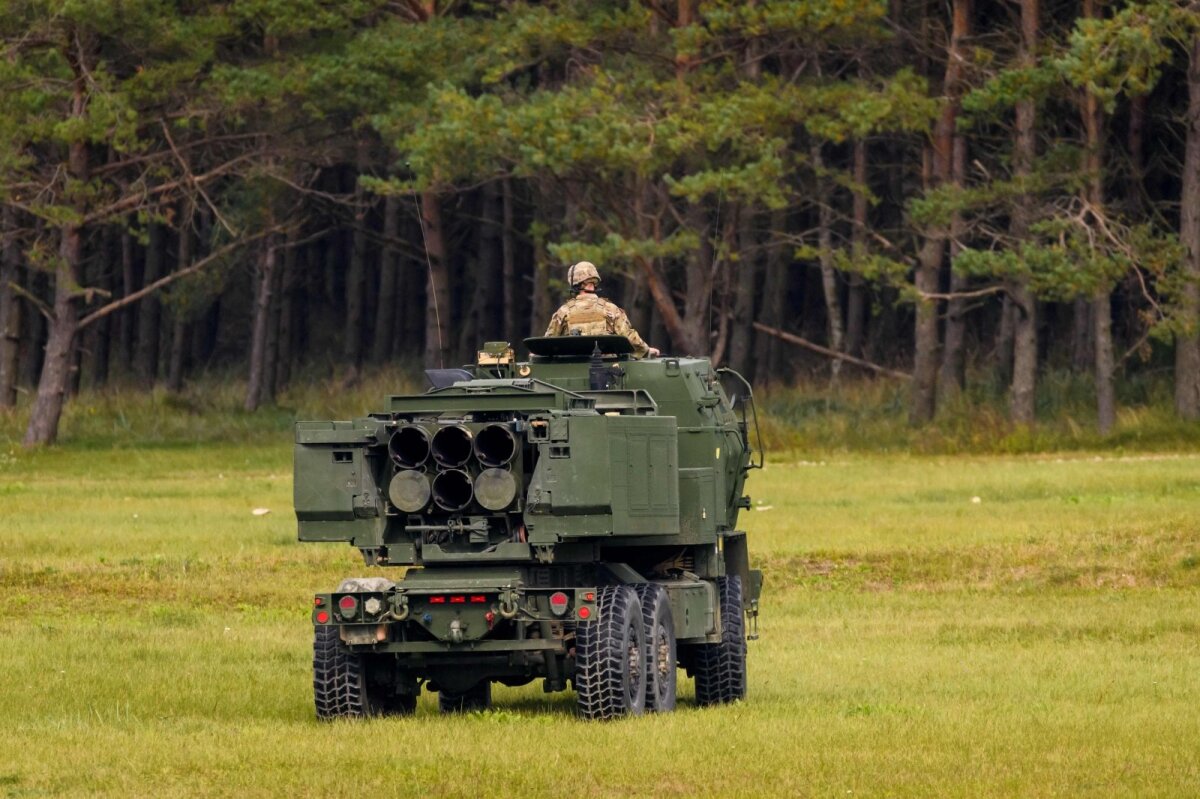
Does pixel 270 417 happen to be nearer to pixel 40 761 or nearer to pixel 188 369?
pixel 188 369

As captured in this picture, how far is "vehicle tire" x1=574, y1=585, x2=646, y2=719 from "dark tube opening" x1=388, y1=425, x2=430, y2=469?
127 centimetres

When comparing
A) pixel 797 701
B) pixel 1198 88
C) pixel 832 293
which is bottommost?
pixel 797 701

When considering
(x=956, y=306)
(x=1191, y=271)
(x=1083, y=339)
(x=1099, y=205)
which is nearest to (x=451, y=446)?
(x=1191, y=271)

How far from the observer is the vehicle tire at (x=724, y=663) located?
14.5m

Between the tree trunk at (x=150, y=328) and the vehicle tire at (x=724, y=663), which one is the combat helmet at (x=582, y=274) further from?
the tree trunk at (x=150, y=328)

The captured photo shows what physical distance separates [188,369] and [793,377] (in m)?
18.4

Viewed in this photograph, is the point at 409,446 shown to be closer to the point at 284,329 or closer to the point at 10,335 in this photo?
the point at 10,335

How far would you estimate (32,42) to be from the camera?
4038 centimetres

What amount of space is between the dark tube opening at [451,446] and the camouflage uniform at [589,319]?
266 cm

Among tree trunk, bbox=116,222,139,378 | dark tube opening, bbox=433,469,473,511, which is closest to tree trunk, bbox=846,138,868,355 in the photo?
tree trunk, bbox=116,222,139,378

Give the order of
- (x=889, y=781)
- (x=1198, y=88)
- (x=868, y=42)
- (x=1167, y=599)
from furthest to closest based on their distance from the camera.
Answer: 1. (x=868, y=42)
2. (x=1198, y=88)
3. (x=1167, y=599)
4. (x=889, y=781)

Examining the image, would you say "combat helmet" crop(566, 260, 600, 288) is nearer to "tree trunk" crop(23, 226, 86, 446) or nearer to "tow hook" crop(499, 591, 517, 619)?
"tow hook" crop(499, 591, 517, 619)

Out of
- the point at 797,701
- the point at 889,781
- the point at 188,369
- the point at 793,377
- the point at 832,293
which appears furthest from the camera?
the point at 188,369

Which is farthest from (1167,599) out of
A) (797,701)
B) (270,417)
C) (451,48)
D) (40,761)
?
(270,417)
